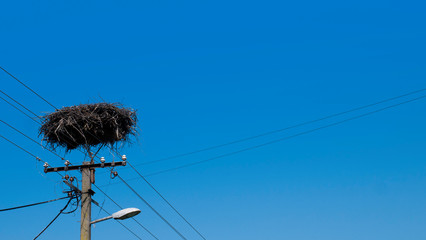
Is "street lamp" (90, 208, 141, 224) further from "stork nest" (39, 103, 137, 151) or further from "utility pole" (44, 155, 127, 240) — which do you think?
"stork nest" (39, 103, 137, 151)

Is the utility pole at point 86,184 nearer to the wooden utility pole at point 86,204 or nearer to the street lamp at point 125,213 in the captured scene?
the wooden utility pole at point 86,204

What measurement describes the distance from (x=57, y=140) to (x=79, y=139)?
58 cm

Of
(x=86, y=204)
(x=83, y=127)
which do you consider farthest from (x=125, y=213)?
(x=83, y=127)

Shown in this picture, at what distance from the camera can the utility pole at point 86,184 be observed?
10.2 metres

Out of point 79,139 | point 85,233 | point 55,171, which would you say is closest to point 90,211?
point 85,233

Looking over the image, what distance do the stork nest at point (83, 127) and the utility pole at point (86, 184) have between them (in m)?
1.38

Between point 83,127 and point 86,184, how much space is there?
7.52ft

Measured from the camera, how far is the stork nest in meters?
12.6

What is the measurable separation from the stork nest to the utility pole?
1.38 metres

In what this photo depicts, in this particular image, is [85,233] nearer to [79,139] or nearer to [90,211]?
[90,211]

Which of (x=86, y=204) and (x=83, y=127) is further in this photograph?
(x=83, y=127)

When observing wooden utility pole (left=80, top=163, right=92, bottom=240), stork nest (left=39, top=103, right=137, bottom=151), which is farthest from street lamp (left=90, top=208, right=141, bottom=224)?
stork nest (left=39, top=103, right=137, bottom=151)

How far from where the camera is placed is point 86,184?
10656 millimetres

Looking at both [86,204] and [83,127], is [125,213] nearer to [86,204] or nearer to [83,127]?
[86,204]
